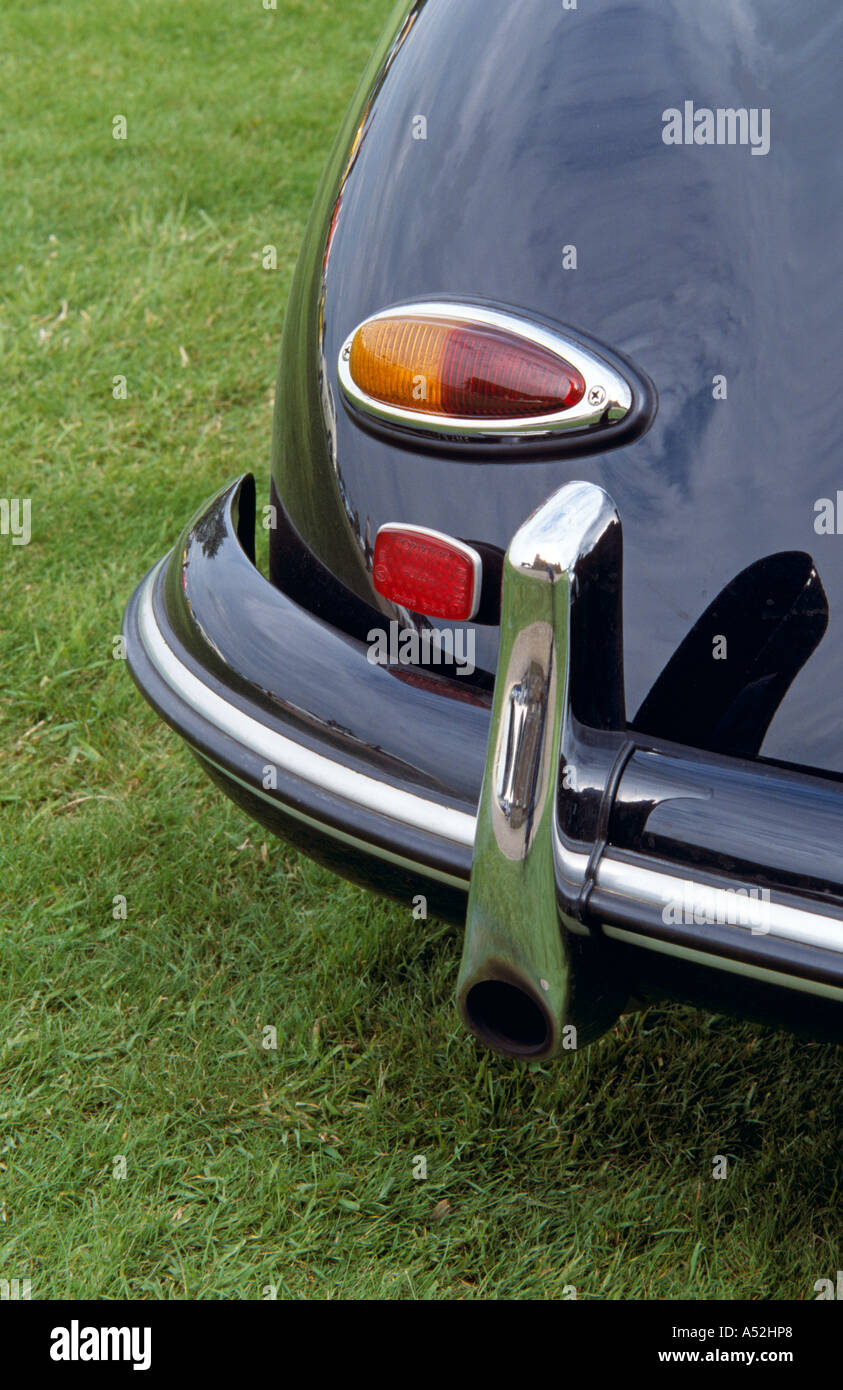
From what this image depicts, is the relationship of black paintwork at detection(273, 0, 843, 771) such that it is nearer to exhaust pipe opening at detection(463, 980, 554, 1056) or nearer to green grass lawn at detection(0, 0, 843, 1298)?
exhaust pipe opening at detection(463, 980, 554, 1056)

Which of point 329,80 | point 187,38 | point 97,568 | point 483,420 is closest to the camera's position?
point 483,420

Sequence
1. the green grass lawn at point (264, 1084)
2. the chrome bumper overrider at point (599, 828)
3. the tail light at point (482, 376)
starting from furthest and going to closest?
the green grass lawn at point (264, 1084)
the tail light at point (482, 376)
the chrome bumper overrider at point (599, 828)

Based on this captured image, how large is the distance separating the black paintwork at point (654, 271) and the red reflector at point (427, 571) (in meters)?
0.02

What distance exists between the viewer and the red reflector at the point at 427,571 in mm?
1420

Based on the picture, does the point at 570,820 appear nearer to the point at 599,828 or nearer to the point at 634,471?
the point at 599,828

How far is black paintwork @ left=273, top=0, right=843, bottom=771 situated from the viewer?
131 centimetres

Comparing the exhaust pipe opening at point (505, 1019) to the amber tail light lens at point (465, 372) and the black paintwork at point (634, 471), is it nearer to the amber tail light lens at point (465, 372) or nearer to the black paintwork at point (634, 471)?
the black paintwork at point (634, 471)

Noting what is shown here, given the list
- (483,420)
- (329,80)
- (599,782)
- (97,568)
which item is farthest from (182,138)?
(599,782)

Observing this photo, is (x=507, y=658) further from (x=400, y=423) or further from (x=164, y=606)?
(x=164, y=606)

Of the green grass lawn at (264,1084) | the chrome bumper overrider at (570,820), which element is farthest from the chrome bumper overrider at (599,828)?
the green grass lawn at (264,1084)

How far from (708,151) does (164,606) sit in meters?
0.91

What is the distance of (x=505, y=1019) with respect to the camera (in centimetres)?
138

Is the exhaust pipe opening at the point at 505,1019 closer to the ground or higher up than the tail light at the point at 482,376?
closer to the ground

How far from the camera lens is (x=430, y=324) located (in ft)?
4.71
